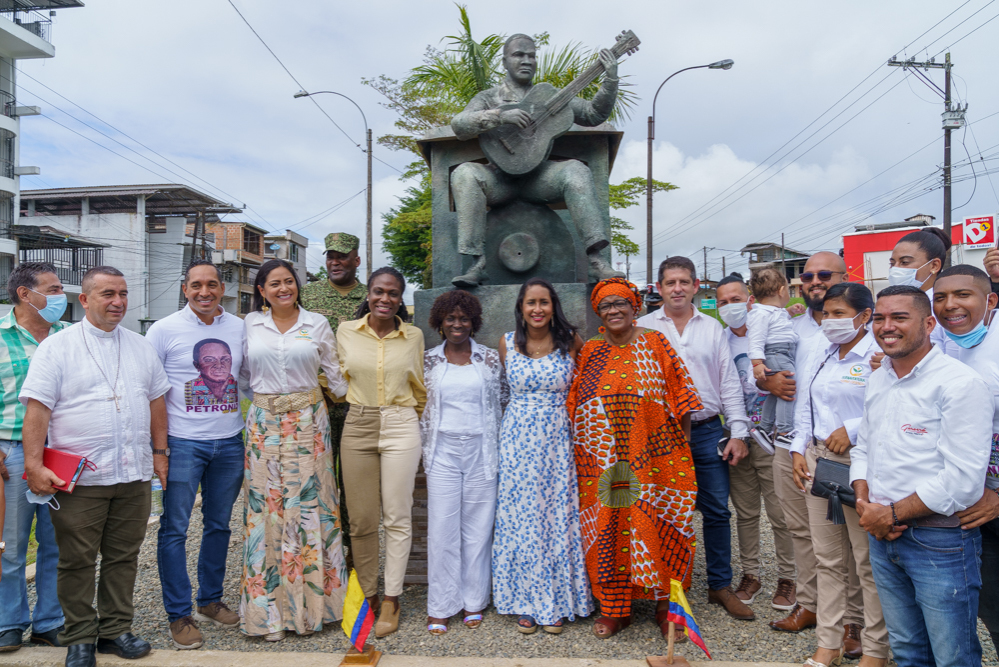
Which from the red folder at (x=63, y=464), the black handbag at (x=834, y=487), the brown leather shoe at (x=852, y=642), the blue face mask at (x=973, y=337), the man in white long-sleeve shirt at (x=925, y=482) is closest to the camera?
the man in white long-sleeve shirt at (x=925, y=482)

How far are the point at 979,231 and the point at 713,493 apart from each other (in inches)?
510

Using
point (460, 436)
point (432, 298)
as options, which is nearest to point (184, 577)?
point (460, 436)

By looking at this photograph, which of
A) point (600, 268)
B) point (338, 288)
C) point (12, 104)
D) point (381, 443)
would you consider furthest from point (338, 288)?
point (12, 104)

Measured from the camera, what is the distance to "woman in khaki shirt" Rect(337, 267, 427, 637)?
3.13 m

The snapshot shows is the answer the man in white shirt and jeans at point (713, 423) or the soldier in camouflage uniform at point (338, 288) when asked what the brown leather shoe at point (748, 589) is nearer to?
the man in white shirt and jeans at point (713, 423)

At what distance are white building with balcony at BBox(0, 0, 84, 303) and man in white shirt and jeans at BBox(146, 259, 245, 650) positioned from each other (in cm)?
2167

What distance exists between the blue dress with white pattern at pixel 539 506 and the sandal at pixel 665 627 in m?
0.33

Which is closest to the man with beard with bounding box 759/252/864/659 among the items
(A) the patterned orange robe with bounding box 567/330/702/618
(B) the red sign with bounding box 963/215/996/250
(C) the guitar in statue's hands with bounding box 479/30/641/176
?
→ (A) the patterned orange robe with bounding box 567/330/702/618

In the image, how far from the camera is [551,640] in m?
2.99

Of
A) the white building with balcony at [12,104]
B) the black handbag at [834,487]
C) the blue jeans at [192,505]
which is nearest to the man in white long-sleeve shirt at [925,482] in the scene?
the black handbag at [834,487]

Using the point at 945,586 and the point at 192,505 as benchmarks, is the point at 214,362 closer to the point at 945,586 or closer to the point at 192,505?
the point at 192,505

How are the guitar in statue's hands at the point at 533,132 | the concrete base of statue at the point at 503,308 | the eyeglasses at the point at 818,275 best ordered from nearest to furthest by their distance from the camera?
the eyeglasses at the point at 818,275
the concrete base of statue at the point at 503,308
the guitar in statue's hands at the point at 533,132

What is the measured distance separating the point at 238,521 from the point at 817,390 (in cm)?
470

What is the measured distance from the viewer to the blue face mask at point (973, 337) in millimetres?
2334
